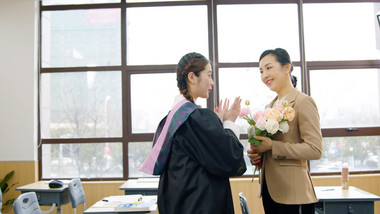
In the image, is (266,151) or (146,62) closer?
(266,151)

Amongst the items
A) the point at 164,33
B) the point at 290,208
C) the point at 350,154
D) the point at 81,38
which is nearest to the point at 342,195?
the point at 290,208

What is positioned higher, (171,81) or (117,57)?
(117,57)

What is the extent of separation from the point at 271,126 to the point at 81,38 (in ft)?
14.0

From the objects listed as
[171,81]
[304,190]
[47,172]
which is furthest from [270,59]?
[47,172]

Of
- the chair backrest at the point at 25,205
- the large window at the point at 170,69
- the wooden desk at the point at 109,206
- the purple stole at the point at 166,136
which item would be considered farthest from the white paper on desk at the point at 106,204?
the large window at the point at 170,69

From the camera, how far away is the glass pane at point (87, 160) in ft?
16.6

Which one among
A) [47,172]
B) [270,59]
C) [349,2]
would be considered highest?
[349,2]

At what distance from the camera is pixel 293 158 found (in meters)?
1.78

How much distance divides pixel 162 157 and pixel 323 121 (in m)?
4.02

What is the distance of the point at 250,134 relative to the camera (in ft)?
6.21

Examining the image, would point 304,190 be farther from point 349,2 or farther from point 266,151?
point 349,2

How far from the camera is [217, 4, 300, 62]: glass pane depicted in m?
5.09

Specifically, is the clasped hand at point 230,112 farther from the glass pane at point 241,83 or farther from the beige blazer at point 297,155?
the glass pane at point 241,83

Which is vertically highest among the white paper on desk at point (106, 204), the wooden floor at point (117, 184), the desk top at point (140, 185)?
the white paper on desk at point (106, 204)
